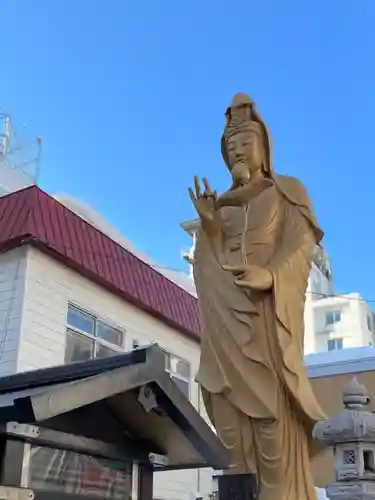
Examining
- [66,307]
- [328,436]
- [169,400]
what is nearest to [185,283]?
[66,307]

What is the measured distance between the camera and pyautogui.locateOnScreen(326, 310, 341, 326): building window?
33.7 m

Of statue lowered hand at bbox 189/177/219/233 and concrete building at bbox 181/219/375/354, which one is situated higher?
concrete building at bbox 181/219/375/354

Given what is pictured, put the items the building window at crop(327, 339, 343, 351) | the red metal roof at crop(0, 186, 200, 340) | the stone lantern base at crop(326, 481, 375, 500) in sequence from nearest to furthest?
the stone lantern base at crop(326, 481, 375, 500) < the red metal roof at crop(0, 186, 200, 340) < the building window at crop(327, 339, 343, 351)

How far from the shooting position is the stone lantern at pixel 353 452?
3.99 m

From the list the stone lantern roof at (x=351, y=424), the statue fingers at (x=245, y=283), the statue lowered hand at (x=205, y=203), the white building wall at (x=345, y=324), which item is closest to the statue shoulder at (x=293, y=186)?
the statue lowered hand at (x=205, y=203)

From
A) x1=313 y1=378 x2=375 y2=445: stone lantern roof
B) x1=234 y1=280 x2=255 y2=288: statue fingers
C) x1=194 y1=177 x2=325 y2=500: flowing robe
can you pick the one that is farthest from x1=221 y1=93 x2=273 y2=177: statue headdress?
x1=313 y1=378 x2=375 y2=445: stone lantern roof

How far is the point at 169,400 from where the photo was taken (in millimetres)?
2920

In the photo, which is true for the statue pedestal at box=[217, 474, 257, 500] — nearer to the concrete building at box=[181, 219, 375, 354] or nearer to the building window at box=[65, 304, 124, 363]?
the building window at box=[65, 304, 124, 363]

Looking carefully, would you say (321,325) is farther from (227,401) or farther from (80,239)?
(227,401)

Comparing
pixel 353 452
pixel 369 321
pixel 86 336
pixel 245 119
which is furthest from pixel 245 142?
pixel 369 321

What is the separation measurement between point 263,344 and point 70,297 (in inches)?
123

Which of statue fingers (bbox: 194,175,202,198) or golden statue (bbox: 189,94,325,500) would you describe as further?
statue fingers (bbox: 194,175,202,198)

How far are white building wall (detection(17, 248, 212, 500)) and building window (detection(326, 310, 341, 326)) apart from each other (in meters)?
25.5

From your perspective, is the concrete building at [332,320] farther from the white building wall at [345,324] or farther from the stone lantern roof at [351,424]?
the stone lantern roof at [351,424]
